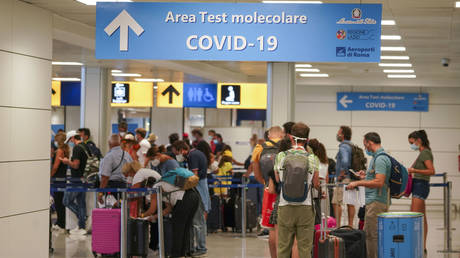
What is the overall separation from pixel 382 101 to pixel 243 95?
164 inches

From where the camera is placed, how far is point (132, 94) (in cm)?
1906

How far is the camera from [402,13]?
9258 millimetres

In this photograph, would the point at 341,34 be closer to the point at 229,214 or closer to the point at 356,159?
the point at 356,159

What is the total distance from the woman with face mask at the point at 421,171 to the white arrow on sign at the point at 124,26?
4493 millimetres

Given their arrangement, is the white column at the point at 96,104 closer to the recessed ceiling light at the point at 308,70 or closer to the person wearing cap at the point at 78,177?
the person wearing cap at the point at 78,177

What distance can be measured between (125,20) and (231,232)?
6828 mm

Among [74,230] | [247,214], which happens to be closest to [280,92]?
[247,214]

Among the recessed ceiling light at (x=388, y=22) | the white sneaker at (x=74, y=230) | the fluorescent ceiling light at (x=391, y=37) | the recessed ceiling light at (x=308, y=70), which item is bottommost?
the white sneaker at (x=74, y=230)

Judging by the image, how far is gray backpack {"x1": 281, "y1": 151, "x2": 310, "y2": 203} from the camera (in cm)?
678

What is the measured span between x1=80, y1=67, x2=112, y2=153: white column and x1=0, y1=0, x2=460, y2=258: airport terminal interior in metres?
0.02

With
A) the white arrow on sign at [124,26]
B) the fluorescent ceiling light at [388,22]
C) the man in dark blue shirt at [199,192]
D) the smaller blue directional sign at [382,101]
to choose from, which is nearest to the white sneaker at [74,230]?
the man in dark blue shirt at [199,192]

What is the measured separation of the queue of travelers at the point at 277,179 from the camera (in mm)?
6965

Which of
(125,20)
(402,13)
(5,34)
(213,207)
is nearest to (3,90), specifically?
(5,34)

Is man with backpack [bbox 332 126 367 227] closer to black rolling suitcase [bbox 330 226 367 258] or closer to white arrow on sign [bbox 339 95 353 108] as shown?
black rolling suitcase [bbox 330 226 367 258]
